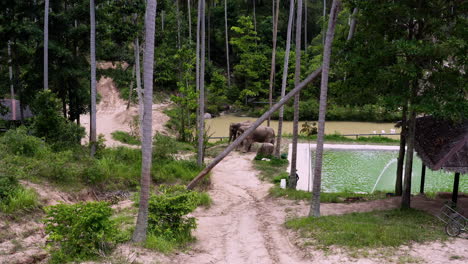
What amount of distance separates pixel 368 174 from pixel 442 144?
9639 mm

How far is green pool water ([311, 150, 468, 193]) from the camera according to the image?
65.1 ft

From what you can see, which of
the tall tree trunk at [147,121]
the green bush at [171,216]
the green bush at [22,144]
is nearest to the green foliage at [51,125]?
the green bush at [22,144]

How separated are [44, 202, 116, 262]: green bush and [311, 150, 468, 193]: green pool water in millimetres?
11731

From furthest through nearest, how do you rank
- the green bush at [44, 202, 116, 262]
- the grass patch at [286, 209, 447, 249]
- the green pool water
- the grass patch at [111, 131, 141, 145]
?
the grass patch at [111, 131, 141, 145]
the green pool water
the grass patch at [286, 209, 447, 249]
the green bush at [44, 202, 116, 262]

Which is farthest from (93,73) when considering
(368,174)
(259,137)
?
(368,174)

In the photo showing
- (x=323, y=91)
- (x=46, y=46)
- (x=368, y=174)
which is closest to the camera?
(x=323, y=91)

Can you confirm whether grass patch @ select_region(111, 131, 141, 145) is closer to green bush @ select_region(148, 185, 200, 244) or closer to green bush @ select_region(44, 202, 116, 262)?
green bush @ select_region(148, 185, 200, 244)

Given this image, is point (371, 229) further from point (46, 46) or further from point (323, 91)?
point (46, 46)

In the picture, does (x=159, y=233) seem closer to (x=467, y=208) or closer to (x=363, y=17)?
(x=363, y=17)

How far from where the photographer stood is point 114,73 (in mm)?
20125

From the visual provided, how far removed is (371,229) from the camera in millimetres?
10836

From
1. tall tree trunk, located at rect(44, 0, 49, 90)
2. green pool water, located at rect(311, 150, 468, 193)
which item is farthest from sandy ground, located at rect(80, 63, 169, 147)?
green pool water, located at rect(311, 150, 468, 193)

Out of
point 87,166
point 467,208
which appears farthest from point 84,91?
point 467,208

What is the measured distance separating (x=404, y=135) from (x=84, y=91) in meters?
14.2
